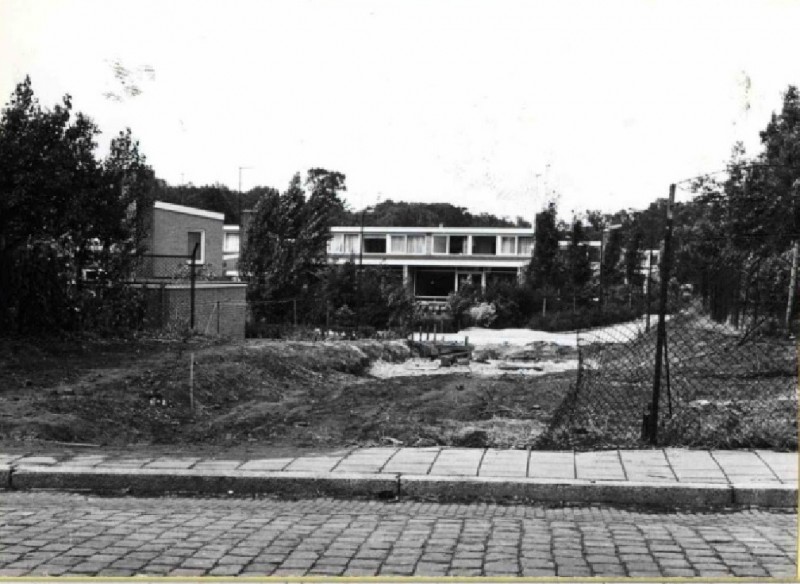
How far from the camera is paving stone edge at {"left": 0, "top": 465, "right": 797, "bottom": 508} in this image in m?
6.36

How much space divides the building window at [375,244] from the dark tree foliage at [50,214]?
188ft

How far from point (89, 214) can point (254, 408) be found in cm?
673

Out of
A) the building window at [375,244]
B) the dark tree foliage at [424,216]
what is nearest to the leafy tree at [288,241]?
the building window at [375,244]

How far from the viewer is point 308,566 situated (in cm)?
452

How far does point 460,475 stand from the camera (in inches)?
267

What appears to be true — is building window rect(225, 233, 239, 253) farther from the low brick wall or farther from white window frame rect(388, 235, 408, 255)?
the low brick wall

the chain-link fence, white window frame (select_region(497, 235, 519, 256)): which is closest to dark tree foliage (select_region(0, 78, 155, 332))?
the chain-link fence

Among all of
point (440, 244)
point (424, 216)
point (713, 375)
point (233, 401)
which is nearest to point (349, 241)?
point (440, 244)

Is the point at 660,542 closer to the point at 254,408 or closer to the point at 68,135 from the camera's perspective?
the point at 254,408

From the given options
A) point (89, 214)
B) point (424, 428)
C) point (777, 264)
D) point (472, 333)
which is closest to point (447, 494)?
point (424, 428)

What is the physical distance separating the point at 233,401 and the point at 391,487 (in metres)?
Answer: 7.02

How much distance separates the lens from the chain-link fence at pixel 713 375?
26.0 ft

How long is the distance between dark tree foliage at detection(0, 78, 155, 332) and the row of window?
2218 inches

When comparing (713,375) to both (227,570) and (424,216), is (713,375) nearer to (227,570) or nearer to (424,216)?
(227,570)
